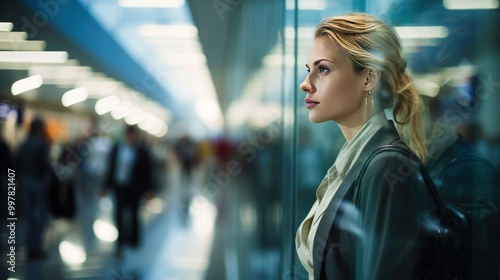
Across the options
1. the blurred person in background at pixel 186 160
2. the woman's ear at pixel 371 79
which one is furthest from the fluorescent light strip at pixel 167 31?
the woman's ear at pixel 371 79

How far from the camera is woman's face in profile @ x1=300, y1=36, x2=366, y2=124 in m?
1.53

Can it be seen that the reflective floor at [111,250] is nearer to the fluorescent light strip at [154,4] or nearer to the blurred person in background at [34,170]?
the blurred person in background at [34,170]

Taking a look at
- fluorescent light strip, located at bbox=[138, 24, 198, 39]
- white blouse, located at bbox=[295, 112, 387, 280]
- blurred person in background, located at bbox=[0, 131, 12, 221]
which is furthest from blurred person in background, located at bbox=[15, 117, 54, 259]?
white blouse, located at bbox=[295, 112, 387, 280]

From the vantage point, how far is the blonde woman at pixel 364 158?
4.49ft

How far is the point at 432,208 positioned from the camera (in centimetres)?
141

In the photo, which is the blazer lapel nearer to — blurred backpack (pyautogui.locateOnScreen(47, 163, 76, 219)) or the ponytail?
the ponytail

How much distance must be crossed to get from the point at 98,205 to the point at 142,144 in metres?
1.14

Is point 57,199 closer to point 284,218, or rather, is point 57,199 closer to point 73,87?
point 73,87

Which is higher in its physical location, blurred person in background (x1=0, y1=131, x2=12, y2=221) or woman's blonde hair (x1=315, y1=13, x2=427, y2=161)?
woman's blonde hair (x1=315, y1=13, x2=427, y2=161)

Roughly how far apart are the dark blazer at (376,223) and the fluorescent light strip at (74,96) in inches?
136

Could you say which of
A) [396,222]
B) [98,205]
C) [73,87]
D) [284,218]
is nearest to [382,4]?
[396,222]

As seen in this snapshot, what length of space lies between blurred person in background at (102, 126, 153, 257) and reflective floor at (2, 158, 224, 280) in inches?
6.9

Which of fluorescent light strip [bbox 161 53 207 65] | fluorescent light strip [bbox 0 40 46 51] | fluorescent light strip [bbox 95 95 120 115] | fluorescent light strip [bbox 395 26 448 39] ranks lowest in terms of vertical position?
fluorescent light strip [bbox 95 95 120 115]

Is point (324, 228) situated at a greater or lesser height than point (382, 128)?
lesser
